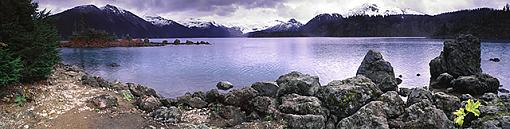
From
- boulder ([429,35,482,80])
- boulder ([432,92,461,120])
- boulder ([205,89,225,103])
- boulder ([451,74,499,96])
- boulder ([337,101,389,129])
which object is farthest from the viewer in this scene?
boulder ([429,35,482,80])

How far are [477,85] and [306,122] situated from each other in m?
22.4

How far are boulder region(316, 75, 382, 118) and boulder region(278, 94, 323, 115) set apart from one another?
0.70 m

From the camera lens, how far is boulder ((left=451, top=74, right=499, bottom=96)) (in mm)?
30312

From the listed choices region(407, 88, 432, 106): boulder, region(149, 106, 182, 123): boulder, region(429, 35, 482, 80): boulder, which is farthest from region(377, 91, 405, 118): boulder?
region(429, 35, 482, 80): boulder

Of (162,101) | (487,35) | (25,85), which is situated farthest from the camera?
(487,35)

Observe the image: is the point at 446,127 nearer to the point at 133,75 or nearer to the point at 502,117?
the point at 502,117

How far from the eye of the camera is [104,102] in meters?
15.9

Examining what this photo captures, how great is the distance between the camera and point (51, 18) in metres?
20.8

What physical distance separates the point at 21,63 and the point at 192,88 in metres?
15.5

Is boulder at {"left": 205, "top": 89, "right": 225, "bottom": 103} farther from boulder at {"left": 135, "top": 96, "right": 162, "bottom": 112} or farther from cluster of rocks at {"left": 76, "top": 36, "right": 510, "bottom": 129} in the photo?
boulder at {"left": 135, "top": 96, "right": 162, "bottom": 112}

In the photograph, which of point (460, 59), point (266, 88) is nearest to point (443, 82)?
point (460, 59)

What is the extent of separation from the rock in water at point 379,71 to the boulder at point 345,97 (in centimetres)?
1222

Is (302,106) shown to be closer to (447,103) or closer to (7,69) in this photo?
(447,103)

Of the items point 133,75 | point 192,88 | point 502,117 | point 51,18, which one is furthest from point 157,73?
point 502,117
